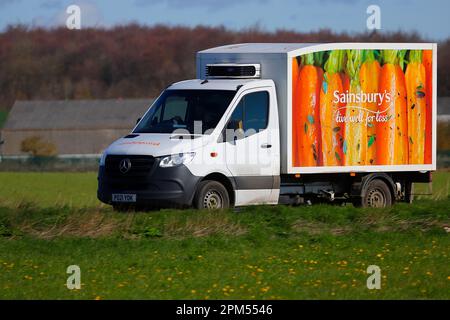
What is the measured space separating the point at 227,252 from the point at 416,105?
8613mm

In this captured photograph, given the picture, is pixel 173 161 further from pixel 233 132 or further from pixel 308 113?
pixel 308 113

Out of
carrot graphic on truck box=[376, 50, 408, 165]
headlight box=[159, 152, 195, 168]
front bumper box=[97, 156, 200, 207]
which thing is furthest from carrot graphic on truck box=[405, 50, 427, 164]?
headlight box=[159, 152, 195, 168]

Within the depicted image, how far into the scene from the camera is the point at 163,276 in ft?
43.0

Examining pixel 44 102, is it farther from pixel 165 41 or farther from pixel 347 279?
pixel 347 279

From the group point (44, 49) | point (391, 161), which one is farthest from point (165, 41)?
point (391, 161)

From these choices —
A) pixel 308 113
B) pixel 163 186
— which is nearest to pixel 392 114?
pixel 308 113

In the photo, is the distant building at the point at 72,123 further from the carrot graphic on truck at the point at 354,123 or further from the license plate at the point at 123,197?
the license plate at the point at 123,197

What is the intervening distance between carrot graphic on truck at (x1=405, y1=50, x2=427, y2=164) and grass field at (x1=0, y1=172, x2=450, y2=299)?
3.05m

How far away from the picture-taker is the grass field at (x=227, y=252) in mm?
12367

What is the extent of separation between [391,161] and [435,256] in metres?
7.25

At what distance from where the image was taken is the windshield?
19750 mm

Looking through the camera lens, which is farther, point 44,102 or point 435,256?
point 44,102

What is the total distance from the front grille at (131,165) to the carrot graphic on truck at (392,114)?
197 inches

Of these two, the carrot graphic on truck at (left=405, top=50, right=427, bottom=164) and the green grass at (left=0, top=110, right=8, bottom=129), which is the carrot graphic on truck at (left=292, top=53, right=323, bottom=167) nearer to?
the carrot graphic on truck at (left=405, top=50, right=427, bottom=164)
